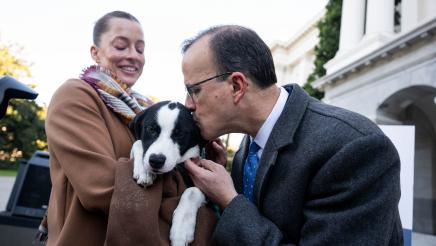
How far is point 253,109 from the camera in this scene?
2383mm

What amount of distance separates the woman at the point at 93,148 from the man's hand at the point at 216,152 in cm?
60

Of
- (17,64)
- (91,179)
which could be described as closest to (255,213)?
(91,179)

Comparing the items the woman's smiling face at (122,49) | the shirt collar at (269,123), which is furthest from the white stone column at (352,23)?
the shirt collar at (269,123)

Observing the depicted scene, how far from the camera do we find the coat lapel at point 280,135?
2.12 meters

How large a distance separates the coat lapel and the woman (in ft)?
1.84

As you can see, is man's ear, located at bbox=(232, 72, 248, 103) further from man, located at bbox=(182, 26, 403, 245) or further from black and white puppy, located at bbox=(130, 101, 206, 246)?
black and white puppy, located at bbox=(130, 101, 206, 246)

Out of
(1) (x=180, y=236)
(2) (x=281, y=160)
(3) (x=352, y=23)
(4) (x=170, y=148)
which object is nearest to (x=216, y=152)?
(4) (x=170, y=148)

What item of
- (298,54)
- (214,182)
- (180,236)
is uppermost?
(214,182)

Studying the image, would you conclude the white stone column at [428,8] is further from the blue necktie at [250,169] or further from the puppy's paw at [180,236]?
the puppy's paw at [180,236]

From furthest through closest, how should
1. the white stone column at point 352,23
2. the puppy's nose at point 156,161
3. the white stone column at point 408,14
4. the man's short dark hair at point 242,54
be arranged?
the white stone column at point 352,23 < the white stone column at point 408,14 < the man's short dark hair at point 242,54 < the puppy's nose at point 156,161

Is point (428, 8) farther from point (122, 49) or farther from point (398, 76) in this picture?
point (122, 49)

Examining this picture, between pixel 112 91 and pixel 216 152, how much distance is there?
89 centimetres

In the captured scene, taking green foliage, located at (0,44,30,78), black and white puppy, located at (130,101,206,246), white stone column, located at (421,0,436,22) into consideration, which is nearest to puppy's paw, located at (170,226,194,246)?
black and white puppy, located at (130,101,206,246)

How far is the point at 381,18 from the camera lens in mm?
15781
